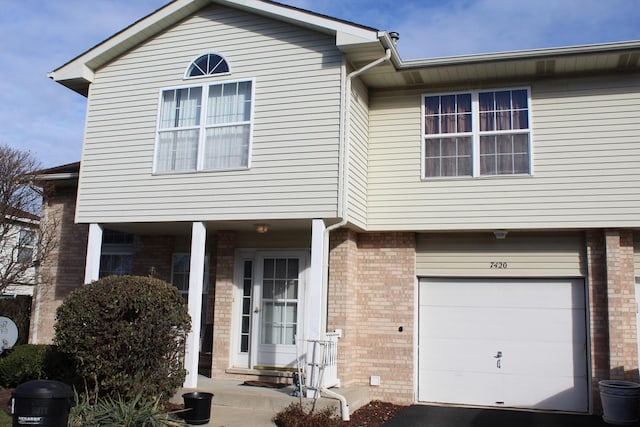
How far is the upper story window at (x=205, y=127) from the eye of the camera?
11.1 m

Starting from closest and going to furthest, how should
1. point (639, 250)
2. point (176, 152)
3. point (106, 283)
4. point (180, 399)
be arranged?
point (106, 283)
point (180, 399)
point (639, 250)
point (176, 152)

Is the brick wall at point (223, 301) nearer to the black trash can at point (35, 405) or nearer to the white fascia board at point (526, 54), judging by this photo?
the white fascia board at point (526, 54)

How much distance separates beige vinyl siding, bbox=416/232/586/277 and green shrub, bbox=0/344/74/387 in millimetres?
6524

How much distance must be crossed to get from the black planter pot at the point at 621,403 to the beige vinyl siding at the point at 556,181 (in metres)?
2.60

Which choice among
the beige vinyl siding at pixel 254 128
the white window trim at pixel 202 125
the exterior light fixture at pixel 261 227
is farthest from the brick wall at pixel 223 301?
the white window trim at pixel 202 125

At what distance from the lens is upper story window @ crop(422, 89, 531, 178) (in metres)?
11.1

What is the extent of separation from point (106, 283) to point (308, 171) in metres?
3.58

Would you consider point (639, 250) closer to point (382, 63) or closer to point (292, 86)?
point (382, 63)

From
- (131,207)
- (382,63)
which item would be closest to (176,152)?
(131,207)

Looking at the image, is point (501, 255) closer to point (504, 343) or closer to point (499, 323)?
point (499, 323)

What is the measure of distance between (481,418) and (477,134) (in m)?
4.83

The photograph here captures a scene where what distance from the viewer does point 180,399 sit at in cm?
1010

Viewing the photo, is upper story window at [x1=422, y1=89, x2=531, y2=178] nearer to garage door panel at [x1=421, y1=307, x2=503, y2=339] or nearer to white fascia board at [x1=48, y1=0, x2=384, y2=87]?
white fascia board at [x1=48, y1=0, x2=384, y2=87]

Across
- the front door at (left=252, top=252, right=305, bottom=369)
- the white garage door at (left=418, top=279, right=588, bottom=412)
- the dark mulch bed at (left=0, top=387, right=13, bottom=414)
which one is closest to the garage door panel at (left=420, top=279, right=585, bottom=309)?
the white garage door at (left=418, top=279, right=588, bottom=412)
